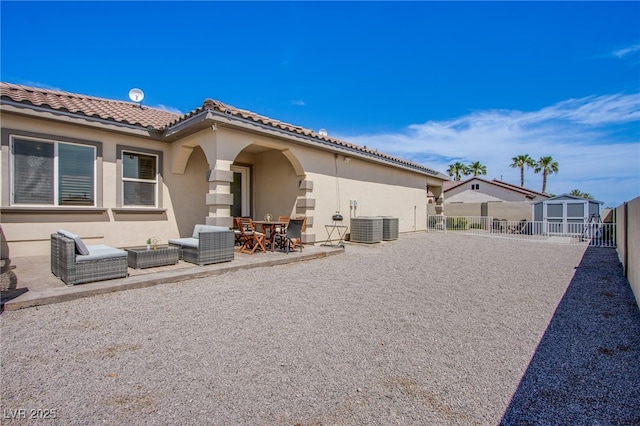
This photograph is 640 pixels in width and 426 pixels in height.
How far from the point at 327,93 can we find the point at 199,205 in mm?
10035

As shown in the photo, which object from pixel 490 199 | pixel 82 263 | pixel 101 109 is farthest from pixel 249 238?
pixel 490 199

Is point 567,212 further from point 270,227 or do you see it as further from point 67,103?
point 67,103

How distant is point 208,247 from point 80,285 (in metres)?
2.22

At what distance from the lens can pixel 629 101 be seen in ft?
39.7

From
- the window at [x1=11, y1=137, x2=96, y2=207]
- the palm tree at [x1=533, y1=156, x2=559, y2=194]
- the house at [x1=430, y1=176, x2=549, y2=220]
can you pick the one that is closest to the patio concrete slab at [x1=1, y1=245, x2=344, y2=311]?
the window at [x1=11, y1=137, x2=96, y2=207]

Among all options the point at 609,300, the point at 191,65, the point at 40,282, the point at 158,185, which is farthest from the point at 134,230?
the point at 609,300

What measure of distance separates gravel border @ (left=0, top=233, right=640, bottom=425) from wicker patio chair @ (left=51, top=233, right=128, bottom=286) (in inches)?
23.5

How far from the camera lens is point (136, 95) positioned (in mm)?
10828

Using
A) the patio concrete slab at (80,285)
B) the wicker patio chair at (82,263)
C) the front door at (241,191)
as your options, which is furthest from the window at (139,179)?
the wicker patio chair at (82,263)

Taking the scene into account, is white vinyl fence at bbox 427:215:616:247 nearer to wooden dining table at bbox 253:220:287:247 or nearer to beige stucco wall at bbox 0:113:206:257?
wooden dining table at bbox 253:220:287:247

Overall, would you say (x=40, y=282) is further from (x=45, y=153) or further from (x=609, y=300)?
(x=609, y=300)

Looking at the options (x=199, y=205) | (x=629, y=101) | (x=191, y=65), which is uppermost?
(x=191, y=65)

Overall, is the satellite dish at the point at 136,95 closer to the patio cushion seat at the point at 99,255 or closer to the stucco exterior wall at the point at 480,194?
the patio cushion seat at the point at 99,255

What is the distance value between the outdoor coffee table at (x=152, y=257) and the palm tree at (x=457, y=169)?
4706 centimetres
